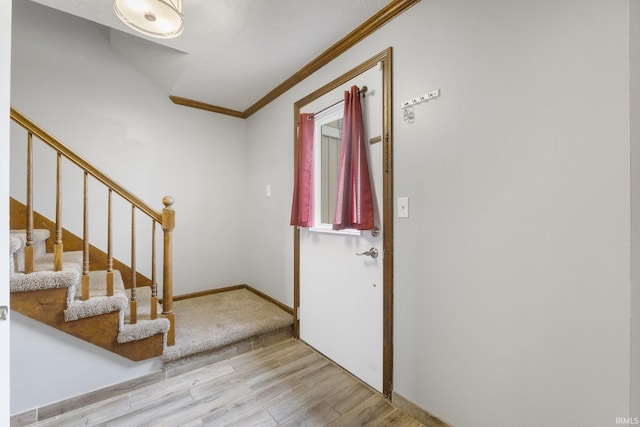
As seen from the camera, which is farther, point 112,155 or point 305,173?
point 112,155

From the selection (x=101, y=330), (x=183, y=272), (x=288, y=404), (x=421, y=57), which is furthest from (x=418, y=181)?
(x=183, y=272)

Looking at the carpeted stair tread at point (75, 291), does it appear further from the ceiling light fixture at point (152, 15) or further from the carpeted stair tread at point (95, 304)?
the ceiling light fixture at point (152, 15)

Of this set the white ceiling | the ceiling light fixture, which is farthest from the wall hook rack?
the ceiling light fixture

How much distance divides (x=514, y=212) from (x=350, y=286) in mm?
1118

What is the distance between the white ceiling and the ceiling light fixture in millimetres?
247

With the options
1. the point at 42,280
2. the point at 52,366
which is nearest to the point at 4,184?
the point at 42,280

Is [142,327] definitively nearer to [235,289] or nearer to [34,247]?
[34,247]

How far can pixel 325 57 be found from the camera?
6.84 feet

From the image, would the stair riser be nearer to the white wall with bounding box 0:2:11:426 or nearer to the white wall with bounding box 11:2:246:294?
the white wall with bounding box 11:2:246:294

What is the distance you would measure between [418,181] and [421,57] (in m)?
0.69

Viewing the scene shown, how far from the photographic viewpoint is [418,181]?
1.50 meters

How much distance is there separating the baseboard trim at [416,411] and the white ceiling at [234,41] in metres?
2.35

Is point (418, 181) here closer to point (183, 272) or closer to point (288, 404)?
point (288, 404)

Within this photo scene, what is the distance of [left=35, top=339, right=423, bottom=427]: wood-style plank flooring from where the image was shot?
59.2 inches
